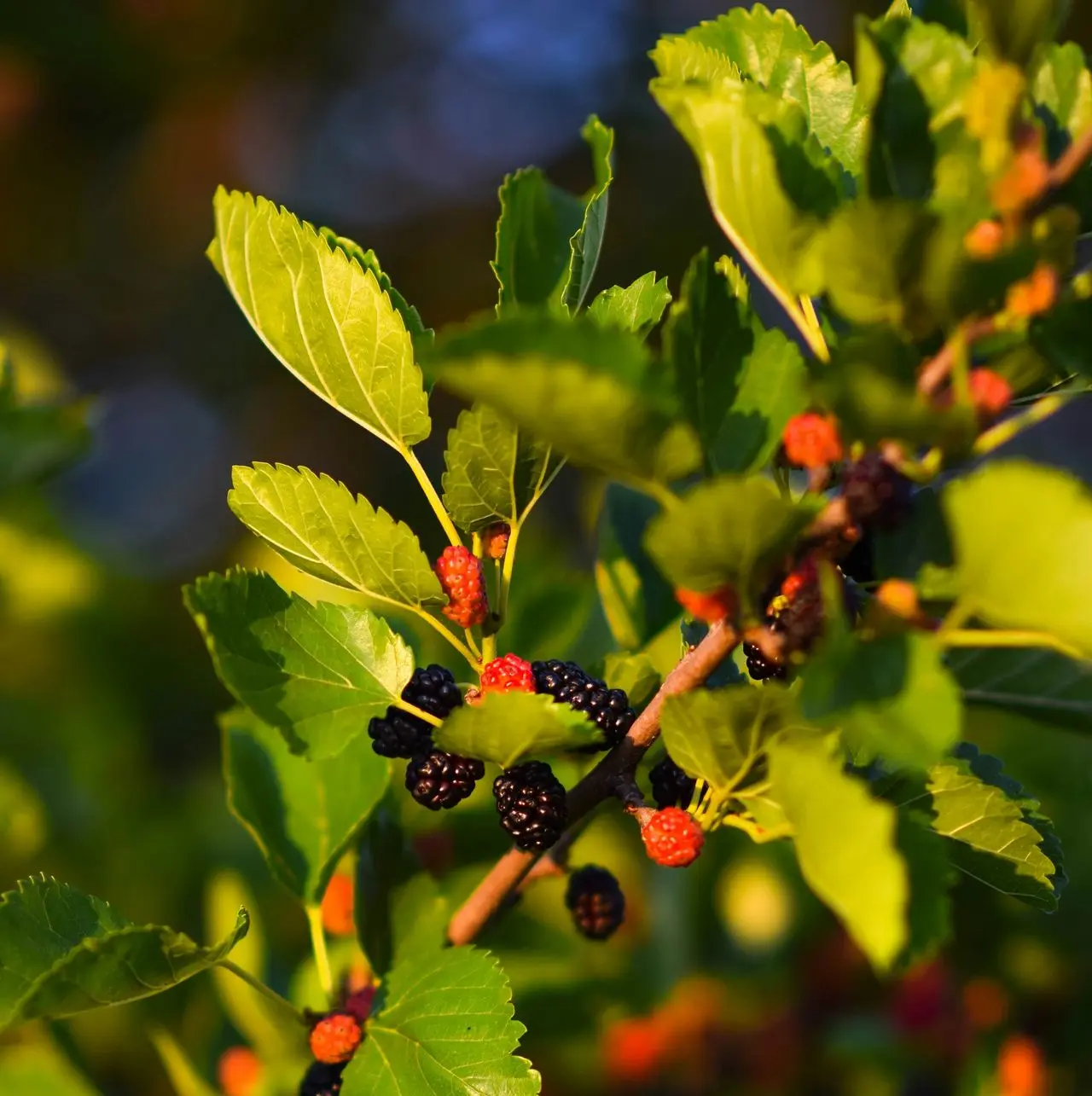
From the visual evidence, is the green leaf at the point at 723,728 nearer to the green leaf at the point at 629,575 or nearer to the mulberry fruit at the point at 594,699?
the mulberry fruit at the point at 594,699

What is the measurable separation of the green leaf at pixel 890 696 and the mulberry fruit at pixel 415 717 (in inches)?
9.0

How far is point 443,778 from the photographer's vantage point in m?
0.66

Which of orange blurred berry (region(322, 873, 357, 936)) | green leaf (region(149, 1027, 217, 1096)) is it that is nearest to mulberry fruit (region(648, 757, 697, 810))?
orange blurred berry (region(322, 873, 357, 936))

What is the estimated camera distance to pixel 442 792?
2.16ft

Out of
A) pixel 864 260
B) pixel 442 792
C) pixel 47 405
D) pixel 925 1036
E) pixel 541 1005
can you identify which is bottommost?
pixel 925 1036

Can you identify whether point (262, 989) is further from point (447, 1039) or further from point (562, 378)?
point (562, 378)

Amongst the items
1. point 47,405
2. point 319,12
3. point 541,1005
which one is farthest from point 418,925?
point 319,12

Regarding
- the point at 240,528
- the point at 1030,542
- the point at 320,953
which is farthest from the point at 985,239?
the point at 240,528

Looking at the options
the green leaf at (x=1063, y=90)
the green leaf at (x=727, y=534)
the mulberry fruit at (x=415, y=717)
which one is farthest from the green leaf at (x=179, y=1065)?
the green leaf at (x=1063, y=90)

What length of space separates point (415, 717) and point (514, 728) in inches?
4.6

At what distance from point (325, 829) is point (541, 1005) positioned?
0.27 meters

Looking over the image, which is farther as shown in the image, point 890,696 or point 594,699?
point 594,699

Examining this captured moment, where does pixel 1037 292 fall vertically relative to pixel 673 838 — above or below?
above

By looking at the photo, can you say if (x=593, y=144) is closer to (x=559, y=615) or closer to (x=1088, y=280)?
(x=1088, y=280)
